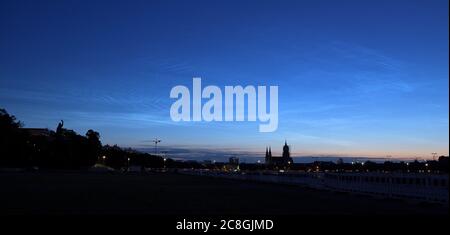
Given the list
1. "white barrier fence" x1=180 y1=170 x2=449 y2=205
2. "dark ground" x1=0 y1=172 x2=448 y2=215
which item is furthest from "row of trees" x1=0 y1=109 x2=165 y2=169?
"dark ground" x1=0 y1=172 x2=448 y2=215

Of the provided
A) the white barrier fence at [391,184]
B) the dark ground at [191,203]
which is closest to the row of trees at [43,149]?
the white barrier fence at [391,184]

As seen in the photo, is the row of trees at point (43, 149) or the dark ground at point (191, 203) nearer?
the dark ground at point (191, 203)

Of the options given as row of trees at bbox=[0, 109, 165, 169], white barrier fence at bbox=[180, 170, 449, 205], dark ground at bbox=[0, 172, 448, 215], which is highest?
row of trees at bbox=[0, 109, 165, 169]

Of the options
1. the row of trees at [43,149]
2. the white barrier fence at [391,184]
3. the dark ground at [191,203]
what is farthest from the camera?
the row of trees at [43,149]

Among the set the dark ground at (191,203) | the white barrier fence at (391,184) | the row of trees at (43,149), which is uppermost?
the row of trees at (43,149)

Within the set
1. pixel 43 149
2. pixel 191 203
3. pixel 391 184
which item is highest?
pixel 43 149

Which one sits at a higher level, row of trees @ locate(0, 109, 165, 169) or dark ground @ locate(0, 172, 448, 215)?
row of trees @ locate(0, 109, 165, 169)

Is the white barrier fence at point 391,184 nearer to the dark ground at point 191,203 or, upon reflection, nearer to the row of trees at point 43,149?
the dark ground at point 191,203

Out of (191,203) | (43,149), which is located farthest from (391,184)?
(43,149)

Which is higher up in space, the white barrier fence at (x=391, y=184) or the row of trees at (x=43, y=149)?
the row of trees at (x=43, y=149)

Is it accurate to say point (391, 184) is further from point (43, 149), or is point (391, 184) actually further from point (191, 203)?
point (43, 149)

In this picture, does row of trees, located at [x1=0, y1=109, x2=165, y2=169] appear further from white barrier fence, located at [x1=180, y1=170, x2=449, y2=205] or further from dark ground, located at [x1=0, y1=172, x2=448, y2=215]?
dark ground, located at [x1=0, y1=172, x2=448, y2=215]

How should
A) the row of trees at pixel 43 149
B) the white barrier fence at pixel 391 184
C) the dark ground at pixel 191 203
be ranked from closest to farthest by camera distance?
the dark ground at pixel 191 203, the white barrier fence at pixel 391 184, the row of trees at pixel 43 149
